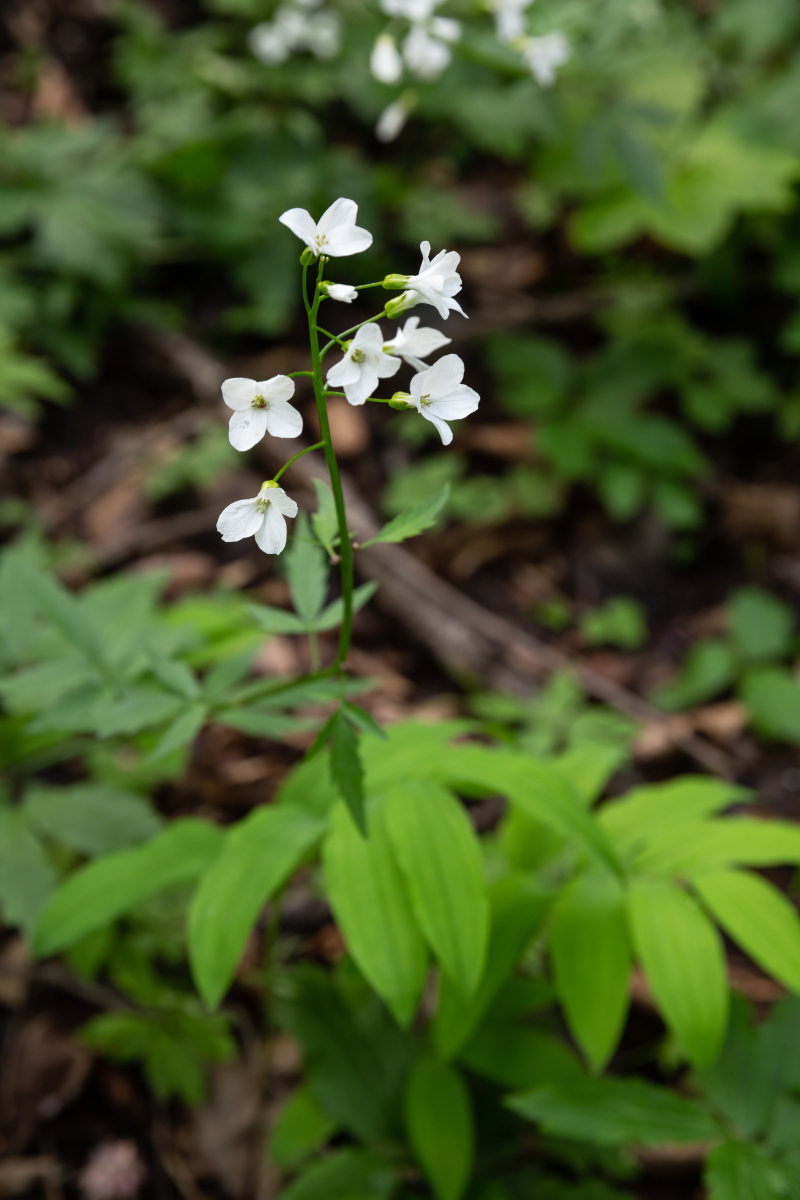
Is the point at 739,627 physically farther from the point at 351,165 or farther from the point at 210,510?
the point at 351,165

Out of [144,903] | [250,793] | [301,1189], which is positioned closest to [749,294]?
[250,793]

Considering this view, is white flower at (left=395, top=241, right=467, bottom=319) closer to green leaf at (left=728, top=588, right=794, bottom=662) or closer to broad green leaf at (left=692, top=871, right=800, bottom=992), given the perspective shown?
broad green leaf at (left=692, top=871, right=800, bottom=992)

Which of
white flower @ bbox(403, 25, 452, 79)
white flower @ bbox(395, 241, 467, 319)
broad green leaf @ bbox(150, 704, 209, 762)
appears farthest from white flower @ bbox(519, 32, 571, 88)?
broad green leaf @ bbox(150, 704, 209, 762)

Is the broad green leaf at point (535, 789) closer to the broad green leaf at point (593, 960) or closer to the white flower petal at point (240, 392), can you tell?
the broad green leaf at point (593, 960)

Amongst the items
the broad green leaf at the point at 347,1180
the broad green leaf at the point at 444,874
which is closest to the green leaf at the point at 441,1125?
the broad green leaf at the point at 347,1180

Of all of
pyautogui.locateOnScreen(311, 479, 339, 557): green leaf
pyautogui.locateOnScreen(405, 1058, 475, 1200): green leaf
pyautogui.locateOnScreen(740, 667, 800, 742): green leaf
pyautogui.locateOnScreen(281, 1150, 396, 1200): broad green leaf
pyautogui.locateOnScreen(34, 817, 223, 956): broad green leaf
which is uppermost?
pyautogui.locateOnScreen(311, 479, 339, 557): green leaf

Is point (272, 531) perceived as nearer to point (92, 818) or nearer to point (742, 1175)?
point (92, 818)
